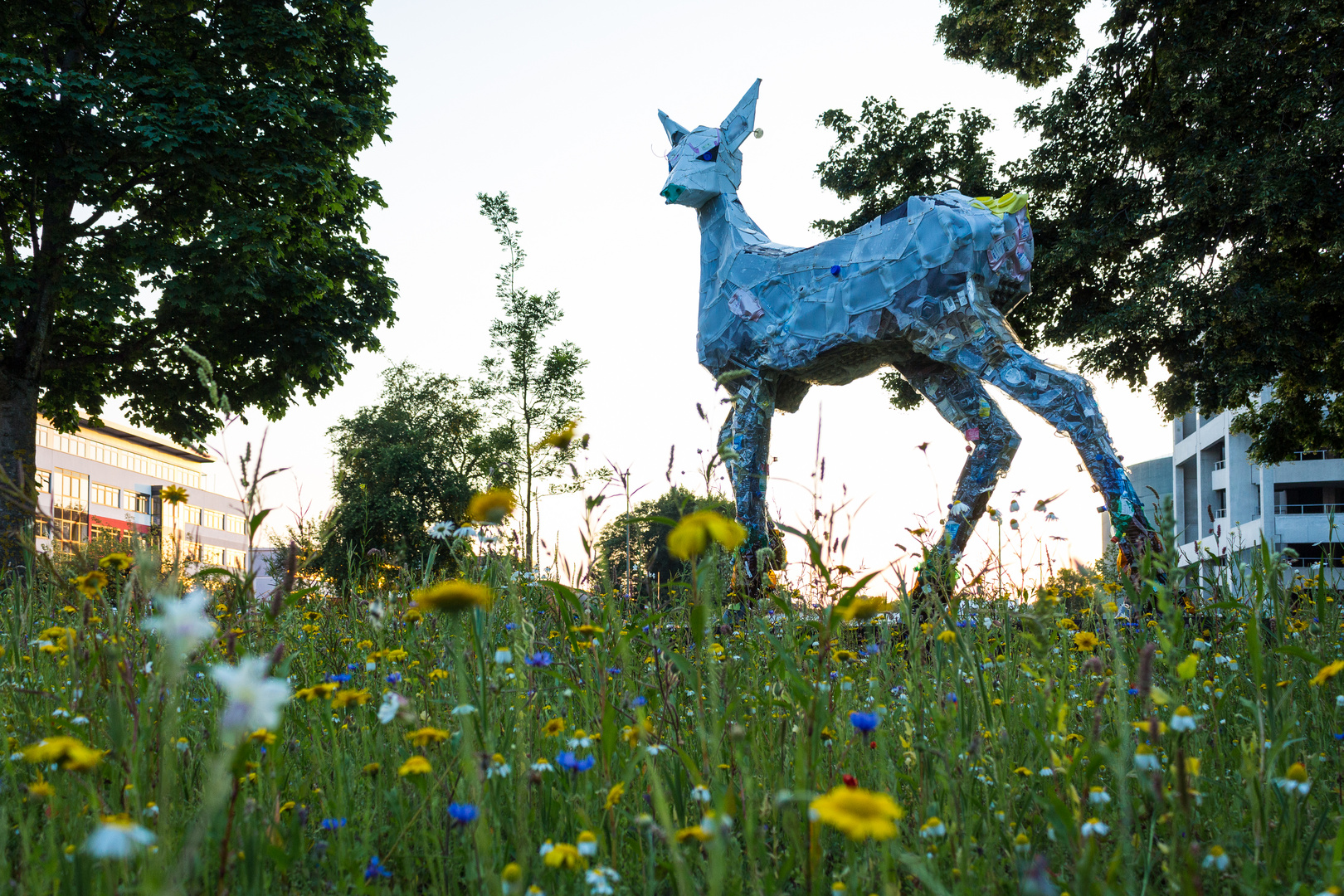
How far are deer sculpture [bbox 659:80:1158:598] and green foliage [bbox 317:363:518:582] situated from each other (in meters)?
16.9

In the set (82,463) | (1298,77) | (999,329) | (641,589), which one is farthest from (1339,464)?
(82,463)

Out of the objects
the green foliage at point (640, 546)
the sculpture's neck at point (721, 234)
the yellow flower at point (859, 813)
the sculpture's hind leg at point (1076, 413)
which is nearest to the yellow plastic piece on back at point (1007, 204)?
the sculpture's hind leg at point (1076, 413)

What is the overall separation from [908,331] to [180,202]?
11001 mm

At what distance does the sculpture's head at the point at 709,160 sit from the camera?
721 centimetres

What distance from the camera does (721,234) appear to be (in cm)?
709

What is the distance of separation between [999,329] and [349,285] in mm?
11076

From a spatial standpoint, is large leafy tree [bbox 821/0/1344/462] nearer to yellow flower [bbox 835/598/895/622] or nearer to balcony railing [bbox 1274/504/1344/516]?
yellow flower [bbox 835/598/895/622]

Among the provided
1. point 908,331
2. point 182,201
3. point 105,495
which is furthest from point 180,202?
point 105,495

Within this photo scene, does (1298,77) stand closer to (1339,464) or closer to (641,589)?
(641,589)

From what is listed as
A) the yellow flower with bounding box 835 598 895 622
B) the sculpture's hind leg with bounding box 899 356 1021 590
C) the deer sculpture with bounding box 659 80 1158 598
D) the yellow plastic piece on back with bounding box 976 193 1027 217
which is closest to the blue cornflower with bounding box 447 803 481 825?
the yellow flower with bounding box 835 598 895 622

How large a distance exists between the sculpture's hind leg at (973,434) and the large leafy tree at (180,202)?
9.21 meters

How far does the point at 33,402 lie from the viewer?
11.8m

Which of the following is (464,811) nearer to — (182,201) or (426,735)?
(426,735)

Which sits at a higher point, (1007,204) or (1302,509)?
(1007,204)
